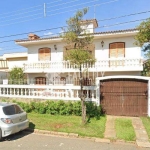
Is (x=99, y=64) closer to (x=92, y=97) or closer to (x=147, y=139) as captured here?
(x=92, y=97)

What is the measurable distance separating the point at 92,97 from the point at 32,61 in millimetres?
9313

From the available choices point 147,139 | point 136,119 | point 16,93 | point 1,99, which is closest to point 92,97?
point 136,119

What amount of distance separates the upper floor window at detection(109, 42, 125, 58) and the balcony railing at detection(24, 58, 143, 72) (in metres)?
1.07

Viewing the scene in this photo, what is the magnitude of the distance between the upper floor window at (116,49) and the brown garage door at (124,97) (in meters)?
5.71

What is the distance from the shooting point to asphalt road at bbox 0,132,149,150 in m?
5.49

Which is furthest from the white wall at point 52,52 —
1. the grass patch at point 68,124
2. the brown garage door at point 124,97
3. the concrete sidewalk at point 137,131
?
the concrete sidewalk at point 137,131

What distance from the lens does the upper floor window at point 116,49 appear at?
566 inches

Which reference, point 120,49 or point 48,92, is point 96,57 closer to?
point 120,49

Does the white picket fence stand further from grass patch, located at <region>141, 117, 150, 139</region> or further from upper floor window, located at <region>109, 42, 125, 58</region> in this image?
upper floor window, located at <region>109, 42, 125, 58</region>

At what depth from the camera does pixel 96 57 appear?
15008mm

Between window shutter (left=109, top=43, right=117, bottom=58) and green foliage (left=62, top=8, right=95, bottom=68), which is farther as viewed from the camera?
window shutter (left=109, top=43, right=117, bottom=58)

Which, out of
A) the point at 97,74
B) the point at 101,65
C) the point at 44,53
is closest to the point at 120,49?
the point at 101,65

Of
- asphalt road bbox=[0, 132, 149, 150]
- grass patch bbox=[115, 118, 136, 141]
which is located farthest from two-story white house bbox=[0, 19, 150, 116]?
asphalt road bbox=[0, 132, 149, 150]

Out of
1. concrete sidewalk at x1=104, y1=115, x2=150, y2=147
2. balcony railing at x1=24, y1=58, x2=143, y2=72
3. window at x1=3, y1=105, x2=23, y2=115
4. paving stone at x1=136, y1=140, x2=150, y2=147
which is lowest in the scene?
paving stone at x1=136, y1=140, x2=150, y2=147
